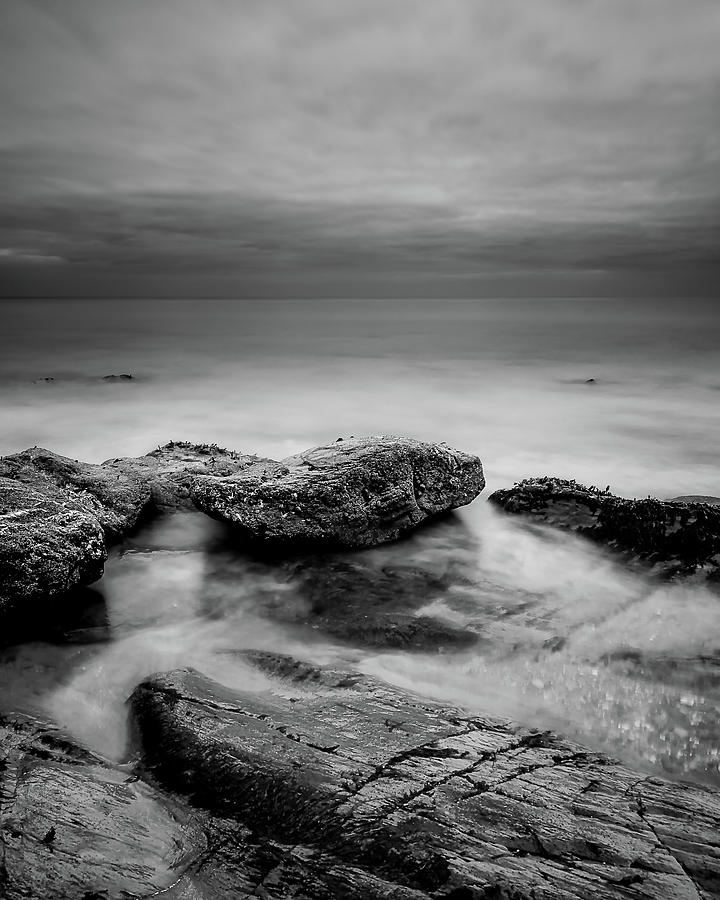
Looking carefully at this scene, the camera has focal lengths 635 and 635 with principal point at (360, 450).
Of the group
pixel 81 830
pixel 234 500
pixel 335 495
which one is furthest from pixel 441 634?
pixel 81 830

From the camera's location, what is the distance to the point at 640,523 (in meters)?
6.39

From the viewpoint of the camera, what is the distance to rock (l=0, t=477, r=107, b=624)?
15.2ft

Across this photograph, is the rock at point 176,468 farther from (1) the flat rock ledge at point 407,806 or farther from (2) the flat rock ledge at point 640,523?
(1) the flat rock ledge at point 407,806

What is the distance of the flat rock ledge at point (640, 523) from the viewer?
587cm

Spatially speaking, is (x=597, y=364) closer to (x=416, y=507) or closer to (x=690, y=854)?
(x=416, y=507)

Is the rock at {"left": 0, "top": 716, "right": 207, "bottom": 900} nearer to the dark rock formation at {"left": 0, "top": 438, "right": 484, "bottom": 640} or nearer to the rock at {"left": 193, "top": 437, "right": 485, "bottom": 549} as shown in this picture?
the dark rock formation at {"left": 0, "top": 438, "right": 484, "bottom": 640}

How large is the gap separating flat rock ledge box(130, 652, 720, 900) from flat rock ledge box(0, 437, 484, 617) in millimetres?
1609

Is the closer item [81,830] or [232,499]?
[81,830]

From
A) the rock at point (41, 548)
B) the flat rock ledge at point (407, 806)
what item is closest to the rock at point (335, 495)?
the rock at point (41, 548)

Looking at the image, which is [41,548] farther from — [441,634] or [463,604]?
[463,604]

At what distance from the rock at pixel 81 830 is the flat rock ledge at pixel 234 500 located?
1626 millimetres

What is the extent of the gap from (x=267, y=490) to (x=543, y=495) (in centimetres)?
333

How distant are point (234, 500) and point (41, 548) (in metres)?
1.75

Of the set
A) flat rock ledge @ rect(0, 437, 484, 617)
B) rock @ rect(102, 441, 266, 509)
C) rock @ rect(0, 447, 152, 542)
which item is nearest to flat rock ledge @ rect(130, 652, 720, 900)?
flat rock ledge @ rect(0, 437, 484, 617)
